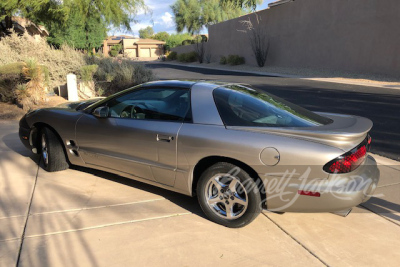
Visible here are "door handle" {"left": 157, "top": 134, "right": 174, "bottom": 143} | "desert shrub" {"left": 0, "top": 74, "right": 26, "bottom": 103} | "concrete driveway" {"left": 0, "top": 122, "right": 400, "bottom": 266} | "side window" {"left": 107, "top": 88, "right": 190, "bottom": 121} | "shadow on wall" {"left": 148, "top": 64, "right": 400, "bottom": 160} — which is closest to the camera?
"concrete driveway" {"left": 0, "top": 122, "right": 400, "bottom": 266}

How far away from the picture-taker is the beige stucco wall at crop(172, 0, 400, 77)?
66.4ft

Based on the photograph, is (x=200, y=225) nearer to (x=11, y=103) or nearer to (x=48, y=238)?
(x=48, y=238)

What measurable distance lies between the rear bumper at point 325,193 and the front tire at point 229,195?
18 centimetres

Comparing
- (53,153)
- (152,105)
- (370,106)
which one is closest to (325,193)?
(152,105)

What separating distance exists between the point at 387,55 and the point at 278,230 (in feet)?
65.9

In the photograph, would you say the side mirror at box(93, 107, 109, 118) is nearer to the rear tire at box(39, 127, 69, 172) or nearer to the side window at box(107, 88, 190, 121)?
the side window at box(107, 88, 190, 121)

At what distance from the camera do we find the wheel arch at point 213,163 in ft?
11.5

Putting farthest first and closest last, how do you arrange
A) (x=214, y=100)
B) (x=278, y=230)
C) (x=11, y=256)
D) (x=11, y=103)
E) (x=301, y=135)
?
(x=11, y=103) < (x=214, y=100) < (x=278, y=230) < (x=301, y=135) < (x=11, y=256)

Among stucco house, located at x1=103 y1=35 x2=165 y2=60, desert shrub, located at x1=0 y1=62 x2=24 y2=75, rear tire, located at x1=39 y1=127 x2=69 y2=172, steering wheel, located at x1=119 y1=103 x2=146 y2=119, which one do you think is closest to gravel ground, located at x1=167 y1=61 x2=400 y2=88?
desert shrub, located at x1=0 y1=62 x2=24 y2=75

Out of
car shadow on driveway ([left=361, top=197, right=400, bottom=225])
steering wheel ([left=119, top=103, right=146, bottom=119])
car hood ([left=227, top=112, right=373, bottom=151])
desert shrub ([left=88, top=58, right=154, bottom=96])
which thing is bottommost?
car shadow on driveway ([left=361, top=197, right=400, bottom=225])

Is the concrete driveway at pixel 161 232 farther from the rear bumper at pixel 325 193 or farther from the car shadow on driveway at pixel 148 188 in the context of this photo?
the rear bumper at pixel 325 193

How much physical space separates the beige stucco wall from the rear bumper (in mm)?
19324

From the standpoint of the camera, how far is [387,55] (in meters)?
20.3

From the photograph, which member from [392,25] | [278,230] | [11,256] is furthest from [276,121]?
[392,25]
